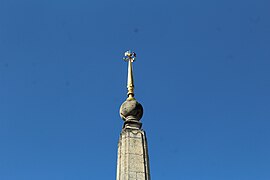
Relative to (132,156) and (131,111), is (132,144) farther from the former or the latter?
(131,111)

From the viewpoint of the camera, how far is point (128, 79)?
12.1m

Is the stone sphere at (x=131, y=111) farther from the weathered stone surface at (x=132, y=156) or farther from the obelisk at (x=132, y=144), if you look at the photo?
the weathered stone surface at (x=132, y=156)

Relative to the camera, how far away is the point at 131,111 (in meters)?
11.3

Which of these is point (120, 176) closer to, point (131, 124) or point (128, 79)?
point (131, 124)

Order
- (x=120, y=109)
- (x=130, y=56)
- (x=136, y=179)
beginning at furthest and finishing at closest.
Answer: (x=130, y=56) → (x=120, y=109) → (x=136, y=179)

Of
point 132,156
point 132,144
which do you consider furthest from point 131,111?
point 132,156

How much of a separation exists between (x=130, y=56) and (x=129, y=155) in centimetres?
341

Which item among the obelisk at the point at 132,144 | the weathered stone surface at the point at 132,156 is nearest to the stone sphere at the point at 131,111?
the obelisk at the point at 132,144

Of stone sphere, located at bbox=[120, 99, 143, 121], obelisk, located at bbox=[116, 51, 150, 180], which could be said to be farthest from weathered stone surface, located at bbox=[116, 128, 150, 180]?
stone sphere, located at bbox=[120, 99, 143, 121]

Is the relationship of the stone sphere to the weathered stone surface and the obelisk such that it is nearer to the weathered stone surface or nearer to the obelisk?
the obelisk

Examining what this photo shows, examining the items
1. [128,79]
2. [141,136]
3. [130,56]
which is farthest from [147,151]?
[130,56]

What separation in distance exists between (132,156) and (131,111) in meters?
1.39

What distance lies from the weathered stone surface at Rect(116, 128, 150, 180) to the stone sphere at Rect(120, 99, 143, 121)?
422 millimetres

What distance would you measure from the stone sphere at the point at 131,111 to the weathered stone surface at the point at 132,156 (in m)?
0.42
